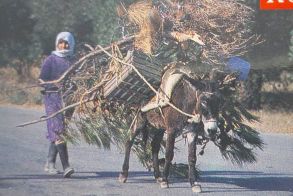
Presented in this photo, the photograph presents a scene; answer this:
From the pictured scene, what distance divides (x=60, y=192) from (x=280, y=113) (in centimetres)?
984

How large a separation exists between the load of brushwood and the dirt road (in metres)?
0.50

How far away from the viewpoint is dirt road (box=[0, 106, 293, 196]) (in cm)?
866

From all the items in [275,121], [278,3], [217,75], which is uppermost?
[278,3]

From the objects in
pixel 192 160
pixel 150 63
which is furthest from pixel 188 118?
pixel 150 63

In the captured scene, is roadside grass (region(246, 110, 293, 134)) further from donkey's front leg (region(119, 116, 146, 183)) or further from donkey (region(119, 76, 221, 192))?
donkey (region(119, 76, 221, 192))

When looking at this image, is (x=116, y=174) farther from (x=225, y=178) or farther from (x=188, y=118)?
(x=188, y=118)

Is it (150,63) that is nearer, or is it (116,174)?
(150,63)

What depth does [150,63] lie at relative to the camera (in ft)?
28.0

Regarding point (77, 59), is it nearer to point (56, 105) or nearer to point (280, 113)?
point (56, 105)

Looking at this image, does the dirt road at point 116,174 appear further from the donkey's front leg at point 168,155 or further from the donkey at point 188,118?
the donkey at point 188,118

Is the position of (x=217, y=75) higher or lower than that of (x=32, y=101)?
lower

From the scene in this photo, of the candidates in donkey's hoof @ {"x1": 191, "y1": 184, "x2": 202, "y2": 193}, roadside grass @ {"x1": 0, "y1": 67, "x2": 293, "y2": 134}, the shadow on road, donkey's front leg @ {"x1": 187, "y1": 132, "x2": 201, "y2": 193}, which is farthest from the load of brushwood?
roadside grass @ {"x1": 0, "y1": 67, "x2": 293, "y2": 134}

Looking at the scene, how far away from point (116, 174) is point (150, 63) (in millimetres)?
2038

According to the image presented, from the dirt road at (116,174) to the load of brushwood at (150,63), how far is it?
19.8 inches
